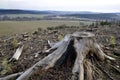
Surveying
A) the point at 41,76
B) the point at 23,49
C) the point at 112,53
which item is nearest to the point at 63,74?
the point at 41,76

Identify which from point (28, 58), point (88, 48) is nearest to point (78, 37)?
point (88, 48)

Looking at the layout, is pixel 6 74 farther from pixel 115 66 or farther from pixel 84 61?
pixel 115 66

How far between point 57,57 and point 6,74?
4.61 feet

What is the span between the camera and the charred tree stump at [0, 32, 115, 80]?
4844mm

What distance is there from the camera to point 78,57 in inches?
200

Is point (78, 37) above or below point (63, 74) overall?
above

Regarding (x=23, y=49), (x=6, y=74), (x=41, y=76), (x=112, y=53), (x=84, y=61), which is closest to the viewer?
(x=41, y=76)

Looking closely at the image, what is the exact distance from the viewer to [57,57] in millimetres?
5191

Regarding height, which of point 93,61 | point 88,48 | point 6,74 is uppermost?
point 88,48

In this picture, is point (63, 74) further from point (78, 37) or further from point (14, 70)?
point (14, 70)

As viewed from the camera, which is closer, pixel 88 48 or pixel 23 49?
pixel 88 48

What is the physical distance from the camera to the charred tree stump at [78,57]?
4844mm

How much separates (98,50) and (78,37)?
64 centimetres

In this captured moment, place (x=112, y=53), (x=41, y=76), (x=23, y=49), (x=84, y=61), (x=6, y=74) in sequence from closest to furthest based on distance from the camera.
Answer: (x=41, y=76)
(x=84, y=61)
(x=6, y=74)
(x=112, y=53)
(x=23, y=49)
